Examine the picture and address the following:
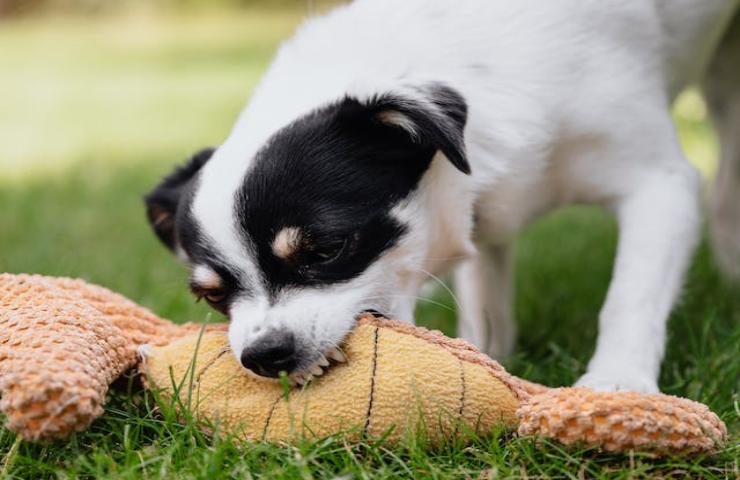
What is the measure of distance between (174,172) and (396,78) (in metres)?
0.80

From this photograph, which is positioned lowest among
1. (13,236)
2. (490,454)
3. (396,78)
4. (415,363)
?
(13,236)

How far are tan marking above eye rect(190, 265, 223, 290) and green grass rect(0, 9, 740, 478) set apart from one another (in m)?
0.15

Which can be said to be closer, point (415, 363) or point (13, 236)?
point (415, 363)

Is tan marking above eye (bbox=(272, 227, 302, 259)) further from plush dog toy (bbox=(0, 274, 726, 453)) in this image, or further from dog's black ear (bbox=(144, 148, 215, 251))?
dog's black ear (bbox=(144, 148, 215, 251))

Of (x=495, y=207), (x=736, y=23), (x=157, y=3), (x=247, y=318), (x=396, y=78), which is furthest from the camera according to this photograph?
(x=157, y=3)

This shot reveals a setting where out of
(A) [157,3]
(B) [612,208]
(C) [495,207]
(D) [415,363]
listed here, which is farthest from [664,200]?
(A) [157,3]

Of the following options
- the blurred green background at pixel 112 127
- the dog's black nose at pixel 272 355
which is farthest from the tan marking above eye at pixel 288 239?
the blurred green background at pixel 112 127

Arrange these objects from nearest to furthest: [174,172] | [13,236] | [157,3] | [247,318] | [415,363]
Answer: [415,363] < [247,318] < [174,172] < [13,236] < [157,3]

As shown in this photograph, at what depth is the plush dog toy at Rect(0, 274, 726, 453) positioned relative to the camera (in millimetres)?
1970

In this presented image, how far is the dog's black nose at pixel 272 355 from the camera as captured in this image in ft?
7.23

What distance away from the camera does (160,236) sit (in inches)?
120

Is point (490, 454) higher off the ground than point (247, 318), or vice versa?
point (247, 318)

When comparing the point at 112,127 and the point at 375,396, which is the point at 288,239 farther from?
the point at 112,127

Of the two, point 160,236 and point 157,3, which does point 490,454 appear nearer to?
point 160,236
